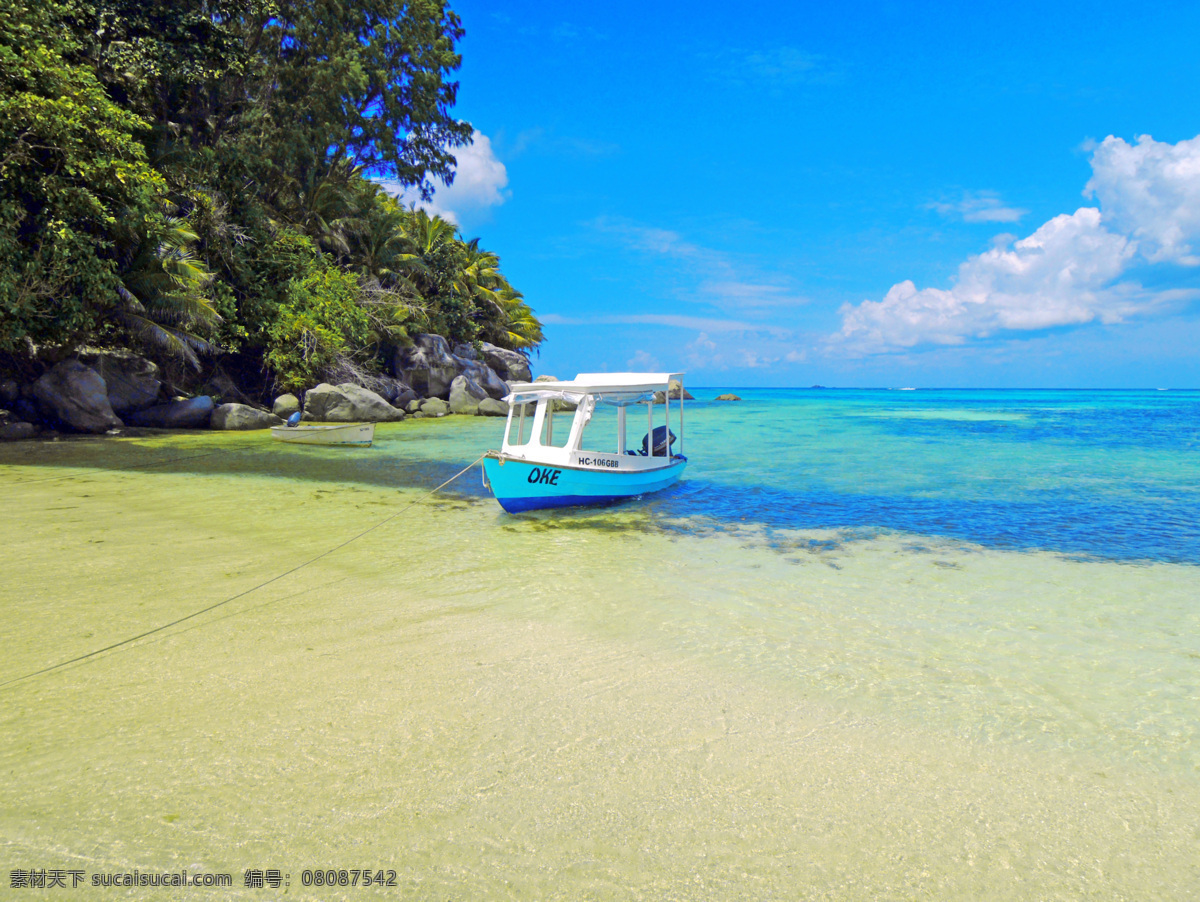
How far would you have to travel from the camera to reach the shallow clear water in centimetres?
319

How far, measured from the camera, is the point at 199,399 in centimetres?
2498

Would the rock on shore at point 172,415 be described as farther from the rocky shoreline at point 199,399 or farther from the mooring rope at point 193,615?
the mooring rope at point 193,615

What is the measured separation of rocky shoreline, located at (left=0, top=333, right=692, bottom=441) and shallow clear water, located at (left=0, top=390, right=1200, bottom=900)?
7.67 meters

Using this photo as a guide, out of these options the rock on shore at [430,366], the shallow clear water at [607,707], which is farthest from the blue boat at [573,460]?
the rock on shore at [430,366]

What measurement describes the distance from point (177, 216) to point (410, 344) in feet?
44.6

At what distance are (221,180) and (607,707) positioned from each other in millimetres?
28343

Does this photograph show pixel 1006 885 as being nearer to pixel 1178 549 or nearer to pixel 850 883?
pixel 850 883

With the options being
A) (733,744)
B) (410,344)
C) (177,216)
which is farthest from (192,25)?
(733,744)

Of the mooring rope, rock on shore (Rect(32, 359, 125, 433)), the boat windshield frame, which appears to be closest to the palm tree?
rock on shore (Rect(32, 359, 125, 433))

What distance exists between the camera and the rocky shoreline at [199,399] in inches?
828

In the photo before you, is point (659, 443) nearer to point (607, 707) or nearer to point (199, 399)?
point (607, 707)

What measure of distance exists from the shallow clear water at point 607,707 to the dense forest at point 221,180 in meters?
9.54

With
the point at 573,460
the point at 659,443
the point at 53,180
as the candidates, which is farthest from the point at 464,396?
the point at 573,460

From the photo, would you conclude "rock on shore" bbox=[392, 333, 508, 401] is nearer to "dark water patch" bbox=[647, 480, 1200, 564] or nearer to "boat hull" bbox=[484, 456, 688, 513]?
"dark water patch" bbox=[647, 480, 1200, 564]
